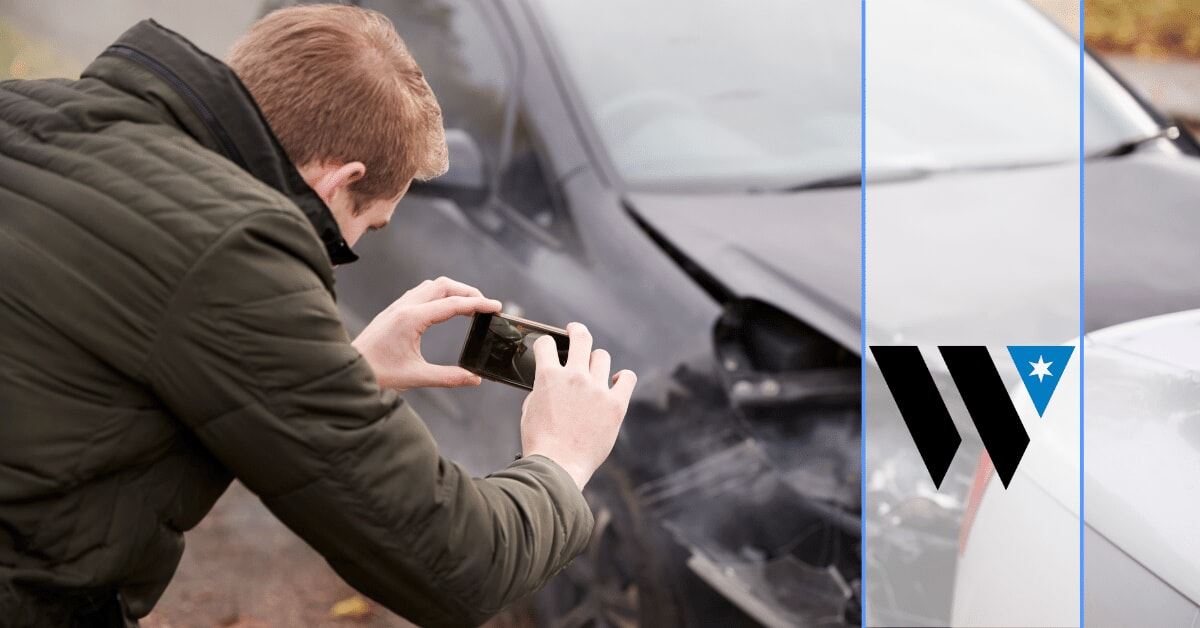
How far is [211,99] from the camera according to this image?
1172 millimetres

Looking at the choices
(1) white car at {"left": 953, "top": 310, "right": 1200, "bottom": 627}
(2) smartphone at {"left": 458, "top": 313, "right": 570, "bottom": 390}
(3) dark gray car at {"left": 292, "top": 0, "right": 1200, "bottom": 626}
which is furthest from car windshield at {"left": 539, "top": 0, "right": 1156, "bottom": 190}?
(2) smartphone at {"left": 458, "top": 313, "right": 570, "bottom": 390}

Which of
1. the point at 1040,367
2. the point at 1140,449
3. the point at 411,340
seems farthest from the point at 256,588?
the point at 1140,449

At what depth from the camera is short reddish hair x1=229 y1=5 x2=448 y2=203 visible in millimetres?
1238

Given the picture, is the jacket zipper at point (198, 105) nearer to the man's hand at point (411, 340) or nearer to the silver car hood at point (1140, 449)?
the man's hand at point (411, 340)

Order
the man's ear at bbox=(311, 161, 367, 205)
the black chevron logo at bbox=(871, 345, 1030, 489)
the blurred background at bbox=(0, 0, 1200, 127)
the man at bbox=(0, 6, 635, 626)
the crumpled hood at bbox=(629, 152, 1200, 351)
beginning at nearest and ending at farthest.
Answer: the man at bbox=(0, 6, 635, 626) < the man's ear at bbox=(311, 161, 367, 205) < the black chevron logo at bbox=(871, 345, 1030, 489) < the crumpled hood at bbox=(629, 152, 1200, 351) < the blurred background at bbox=(0, 0, 1200, 127)

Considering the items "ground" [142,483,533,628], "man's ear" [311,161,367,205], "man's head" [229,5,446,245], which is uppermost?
"man's head" [229,5,446,245]

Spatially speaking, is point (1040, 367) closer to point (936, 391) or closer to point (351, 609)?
point (936, 391)

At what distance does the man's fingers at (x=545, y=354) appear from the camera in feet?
4.42

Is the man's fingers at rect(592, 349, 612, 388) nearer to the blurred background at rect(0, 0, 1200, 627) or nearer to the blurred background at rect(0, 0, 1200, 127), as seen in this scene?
the blurred background at rect(0, 0, 1200, 627)

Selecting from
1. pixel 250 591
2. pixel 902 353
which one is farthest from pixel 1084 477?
pixel 250 591

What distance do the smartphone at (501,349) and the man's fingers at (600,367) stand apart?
0.38 ft

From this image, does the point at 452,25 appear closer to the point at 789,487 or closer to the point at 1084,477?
the point at 789,487

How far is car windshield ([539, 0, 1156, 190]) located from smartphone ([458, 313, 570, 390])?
1.02 m

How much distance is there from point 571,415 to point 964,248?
1219 mm
